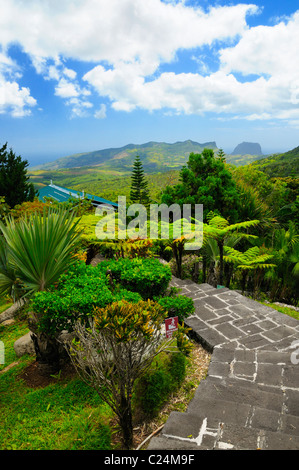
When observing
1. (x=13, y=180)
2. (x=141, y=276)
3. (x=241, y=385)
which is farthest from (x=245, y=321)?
(x=13, y=180)

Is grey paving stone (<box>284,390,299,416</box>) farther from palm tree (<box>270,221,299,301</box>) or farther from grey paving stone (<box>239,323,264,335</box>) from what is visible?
palm tree (<box>270,221,299,301</box>)

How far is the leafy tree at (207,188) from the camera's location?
9.27 m

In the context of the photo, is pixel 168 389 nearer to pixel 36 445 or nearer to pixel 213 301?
Answer: pixel 36 445

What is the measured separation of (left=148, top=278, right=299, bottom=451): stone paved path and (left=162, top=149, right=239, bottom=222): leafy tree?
4.41 metres

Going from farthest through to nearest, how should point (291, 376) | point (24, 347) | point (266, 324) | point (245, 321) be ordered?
point (245, 321) → point (266, 324) → point (24, 347) → point (291, 376)

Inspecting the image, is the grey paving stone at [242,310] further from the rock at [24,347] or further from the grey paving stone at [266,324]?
the rock at [24,347]

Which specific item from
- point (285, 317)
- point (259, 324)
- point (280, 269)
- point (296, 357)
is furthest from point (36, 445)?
point (280, 269)

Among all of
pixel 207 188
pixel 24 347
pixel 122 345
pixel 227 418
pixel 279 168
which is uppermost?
pixel 279 168

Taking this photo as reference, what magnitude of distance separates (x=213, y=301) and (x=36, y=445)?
11.9ft

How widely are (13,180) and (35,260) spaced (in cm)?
1038

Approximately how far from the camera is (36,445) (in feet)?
8.20

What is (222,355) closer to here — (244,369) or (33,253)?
(244,369)

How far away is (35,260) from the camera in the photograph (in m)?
3.30

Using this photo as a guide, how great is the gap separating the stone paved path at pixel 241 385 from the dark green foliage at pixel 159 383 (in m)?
0.31
